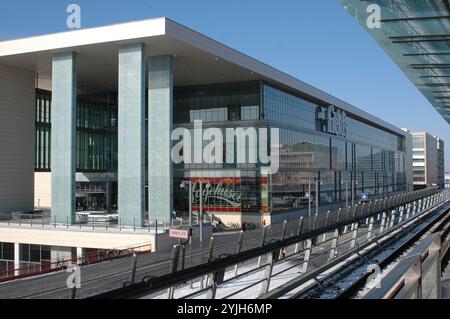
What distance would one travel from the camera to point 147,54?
37375mm

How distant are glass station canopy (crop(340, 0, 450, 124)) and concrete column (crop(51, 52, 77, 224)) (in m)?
26.6

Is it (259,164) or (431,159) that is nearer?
(259,164)

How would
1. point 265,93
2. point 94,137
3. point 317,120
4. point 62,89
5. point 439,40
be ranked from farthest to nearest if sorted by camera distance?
point 317,120, point 94,137, point 265,93, point 62,89, point 439,40

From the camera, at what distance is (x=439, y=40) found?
1341 cm

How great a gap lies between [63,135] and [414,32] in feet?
98.9

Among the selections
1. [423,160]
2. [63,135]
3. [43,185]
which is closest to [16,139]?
[63,135]

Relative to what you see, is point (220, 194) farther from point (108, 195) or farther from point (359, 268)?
point (359, 268)

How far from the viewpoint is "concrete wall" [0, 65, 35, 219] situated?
41.4 meters

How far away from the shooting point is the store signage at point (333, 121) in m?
64.5

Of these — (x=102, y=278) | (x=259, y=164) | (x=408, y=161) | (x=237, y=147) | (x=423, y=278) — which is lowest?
(x=102, y=278)

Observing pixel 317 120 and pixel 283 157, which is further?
pixel 317 120
